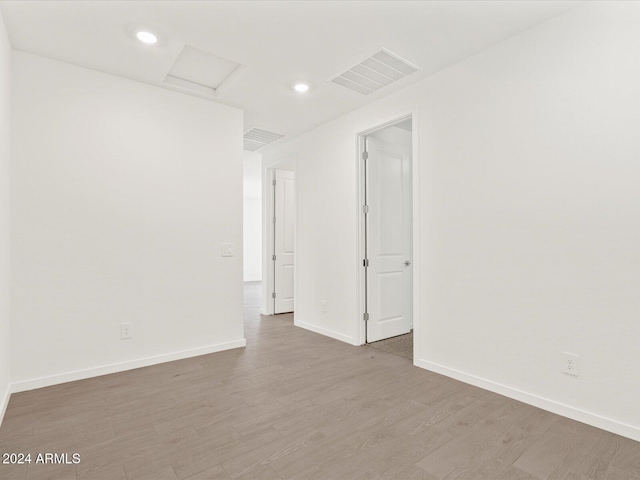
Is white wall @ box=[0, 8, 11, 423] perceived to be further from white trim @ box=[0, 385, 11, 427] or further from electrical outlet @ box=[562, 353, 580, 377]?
electrical outlet @ box=[562, 353, 580, 377]

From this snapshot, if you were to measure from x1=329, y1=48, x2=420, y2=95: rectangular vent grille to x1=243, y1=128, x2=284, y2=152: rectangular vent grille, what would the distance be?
1.71 m

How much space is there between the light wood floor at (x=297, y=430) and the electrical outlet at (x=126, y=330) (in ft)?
1.05

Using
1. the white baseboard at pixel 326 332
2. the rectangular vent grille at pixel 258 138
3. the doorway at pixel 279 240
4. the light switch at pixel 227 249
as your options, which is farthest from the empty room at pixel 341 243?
the doorway at pixel 279 240

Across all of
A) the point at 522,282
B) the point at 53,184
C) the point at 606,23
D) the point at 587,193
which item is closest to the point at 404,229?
the point at 522,282

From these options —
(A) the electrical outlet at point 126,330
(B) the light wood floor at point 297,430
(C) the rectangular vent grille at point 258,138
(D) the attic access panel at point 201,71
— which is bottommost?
(B) the light wood floor at point 297,430

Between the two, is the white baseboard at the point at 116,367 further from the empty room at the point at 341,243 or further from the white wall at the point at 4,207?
the white wall at the point at 4,207

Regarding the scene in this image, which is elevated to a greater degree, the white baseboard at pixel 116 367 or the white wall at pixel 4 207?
the white wall at pixel 4 207

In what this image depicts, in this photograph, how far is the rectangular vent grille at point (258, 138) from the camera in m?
4.68

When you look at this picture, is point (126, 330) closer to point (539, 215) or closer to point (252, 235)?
point (539, 215)

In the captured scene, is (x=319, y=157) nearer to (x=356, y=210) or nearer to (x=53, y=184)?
(x=356, y=210)

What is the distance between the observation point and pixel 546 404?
2.30 meters

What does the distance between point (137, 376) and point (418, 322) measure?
8.36ft

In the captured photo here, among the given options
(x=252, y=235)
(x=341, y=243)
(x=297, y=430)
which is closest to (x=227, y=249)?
(x=341, y=243)

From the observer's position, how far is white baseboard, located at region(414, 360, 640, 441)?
2.00 m
